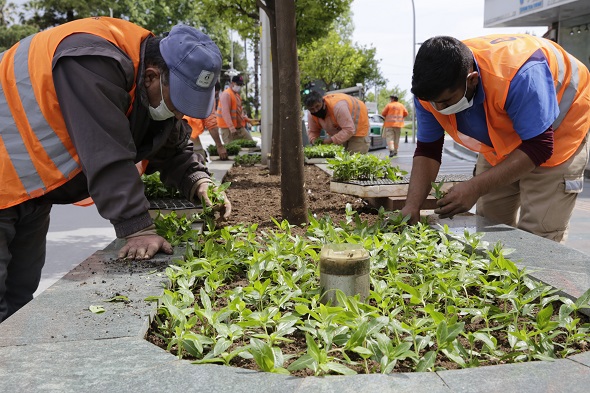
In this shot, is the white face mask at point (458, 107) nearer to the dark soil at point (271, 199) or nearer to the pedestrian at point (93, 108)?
the pedestrian at point (93, 108)

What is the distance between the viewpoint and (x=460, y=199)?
338 centimetres

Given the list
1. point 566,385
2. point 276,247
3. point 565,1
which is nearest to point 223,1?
point 565,1

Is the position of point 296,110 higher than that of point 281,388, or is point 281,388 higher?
point 296,110

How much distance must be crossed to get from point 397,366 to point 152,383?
2.68 feet

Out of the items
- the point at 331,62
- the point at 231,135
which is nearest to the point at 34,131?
the point at 231,135

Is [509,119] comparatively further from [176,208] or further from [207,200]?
[176,208]

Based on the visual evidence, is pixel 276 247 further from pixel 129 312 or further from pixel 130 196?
pixel 129 312

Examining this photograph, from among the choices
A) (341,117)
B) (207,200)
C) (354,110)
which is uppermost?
(354,110)

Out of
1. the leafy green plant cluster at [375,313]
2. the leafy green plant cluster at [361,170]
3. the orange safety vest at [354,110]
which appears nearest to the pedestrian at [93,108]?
the leafy green plant cluster at [375,313]

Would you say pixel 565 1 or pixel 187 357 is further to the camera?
pixel 565 1

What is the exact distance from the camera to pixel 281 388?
1.58 m

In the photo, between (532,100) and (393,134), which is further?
(393,134)

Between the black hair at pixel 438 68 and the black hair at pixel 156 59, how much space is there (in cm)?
132

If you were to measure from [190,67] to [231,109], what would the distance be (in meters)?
11.1
